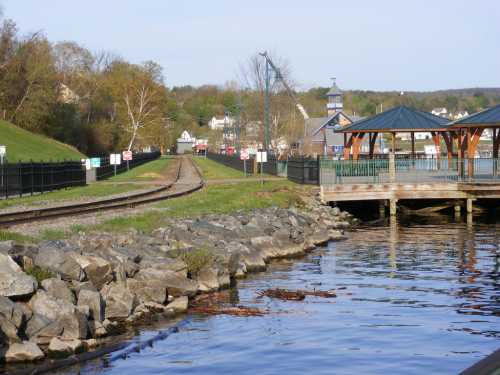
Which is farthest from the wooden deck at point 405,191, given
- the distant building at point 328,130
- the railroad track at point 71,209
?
the distant building at point 328,130

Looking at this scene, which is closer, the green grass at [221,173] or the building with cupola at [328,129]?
the green grass at [221,173]

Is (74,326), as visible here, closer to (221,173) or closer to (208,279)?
(208,279)

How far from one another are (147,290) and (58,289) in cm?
247

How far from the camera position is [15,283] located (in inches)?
549

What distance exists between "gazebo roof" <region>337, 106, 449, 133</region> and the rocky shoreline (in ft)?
81.3

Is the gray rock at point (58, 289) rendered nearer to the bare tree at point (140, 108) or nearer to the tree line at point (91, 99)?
the tree line at point (91, 99)

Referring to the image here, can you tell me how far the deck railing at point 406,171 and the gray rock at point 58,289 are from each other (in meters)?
31.1

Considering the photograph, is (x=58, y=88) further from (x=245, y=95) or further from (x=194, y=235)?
(x=194, y=235)

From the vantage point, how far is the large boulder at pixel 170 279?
17.2 metres

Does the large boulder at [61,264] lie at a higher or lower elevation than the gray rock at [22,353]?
higher

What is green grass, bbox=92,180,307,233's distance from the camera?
25.9 m

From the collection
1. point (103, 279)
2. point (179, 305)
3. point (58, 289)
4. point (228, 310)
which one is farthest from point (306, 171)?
point (58, 289)

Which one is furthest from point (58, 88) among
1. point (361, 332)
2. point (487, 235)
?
point (361, 332)

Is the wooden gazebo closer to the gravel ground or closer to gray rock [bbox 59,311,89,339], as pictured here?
the gravel ground
